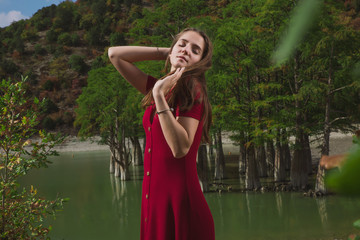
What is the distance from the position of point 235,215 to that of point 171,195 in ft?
39.4

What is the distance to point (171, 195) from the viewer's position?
2.04 m

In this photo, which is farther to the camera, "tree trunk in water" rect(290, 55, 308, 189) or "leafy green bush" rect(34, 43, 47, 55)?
"leafy green bush" rect(34, 43, 47, 55)

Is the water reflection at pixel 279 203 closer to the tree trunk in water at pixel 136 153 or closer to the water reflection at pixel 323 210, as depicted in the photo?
the water reflection at pixel 323 210

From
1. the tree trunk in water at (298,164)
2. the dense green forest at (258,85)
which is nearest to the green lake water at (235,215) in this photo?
the tree trunk in water at (298,164)

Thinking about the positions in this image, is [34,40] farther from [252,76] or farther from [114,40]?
[252,76]

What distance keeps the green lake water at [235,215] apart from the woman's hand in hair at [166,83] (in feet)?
31.7

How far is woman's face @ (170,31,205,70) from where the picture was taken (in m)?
2.04

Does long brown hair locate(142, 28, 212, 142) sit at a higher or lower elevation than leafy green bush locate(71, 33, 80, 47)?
lower

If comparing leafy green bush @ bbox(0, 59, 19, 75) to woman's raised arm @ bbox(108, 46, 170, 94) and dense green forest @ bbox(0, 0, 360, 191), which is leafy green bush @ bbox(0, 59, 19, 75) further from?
woman's raised arm @ bbox(108, 46, 170, 94)

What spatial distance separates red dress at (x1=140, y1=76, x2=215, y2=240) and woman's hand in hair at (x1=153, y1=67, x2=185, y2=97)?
196mm

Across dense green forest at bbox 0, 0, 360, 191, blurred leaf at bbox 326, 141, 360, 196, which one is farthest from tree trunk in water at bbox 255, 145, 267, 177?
blurred leaf at bbox 326, 141, 360, 196

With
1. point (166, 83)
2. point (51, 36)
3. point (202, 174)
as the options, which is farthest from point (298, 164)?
point (51, 36)

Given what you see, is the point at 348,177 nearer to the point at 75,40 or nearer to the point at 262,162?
the point at 262,162

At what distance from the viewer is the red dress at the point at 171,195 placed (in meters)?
2.03
